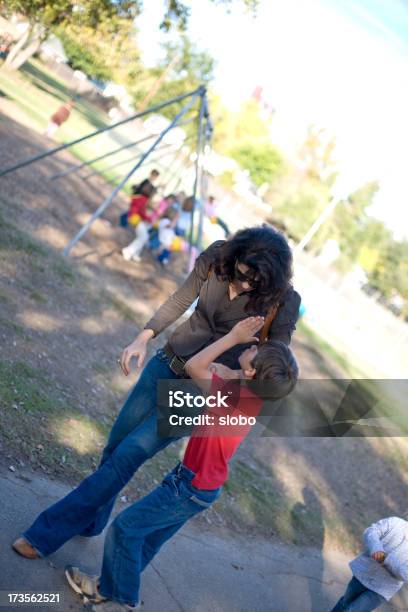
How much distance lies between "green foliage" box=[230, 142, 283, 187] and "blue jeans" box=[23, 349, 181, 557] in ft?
172

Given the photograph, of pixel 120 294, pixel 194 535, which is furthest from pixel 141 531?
pixel 120 294

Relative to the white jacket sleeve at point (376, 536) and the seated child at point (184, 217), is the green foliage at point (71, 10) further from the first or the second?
the white jacket sleeve at point (376, 536)

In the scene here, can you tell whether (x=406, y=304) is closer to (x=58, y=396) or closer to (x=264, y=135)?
(x=264, y=135)

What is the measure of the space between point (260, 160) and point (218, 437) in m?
53.1

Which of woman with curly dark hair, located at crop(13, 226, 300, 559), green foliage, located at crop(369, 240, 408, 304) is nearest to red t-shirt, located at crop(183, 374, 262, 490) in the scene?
woman with curly dark hair, located at crop(13, 226, 300, 559)

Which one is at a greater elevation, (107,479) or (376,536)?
(376,536)

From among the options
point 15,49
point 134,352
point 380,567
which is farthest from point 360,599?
point 15,49

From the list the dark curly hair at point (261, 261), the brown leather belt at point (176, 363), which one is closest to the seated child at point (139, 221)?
the brown leather belt at point (176, 363)

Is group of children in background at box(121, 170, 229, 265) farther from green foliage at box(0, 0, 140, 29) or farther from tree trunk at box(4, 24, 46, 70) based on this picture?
Result: tree trunk at box(4, 24, 46, 70)

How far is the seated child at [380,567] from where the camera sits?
12.5ft

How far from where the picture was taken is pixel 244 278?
3.26 metres

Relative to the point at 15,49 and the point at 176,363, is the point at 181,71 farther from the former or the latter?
the point at 176,363

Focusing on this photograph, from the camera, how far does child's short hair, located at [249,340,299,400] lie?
294cm

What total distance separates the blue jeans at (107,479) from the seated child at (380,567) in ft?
4.73
